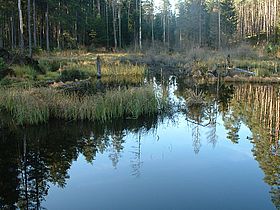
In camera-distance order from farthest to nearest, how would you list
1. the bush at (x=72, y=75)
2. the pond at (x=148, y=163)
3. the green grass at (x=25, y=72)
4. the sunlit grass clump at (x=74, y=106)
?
1. the bush at (x=72, y=75)
2. the green grass at (x=25, y=72)
3. the sunlit grass clump at (x=74, y=106)
4. the pond at (x=148, y=163)

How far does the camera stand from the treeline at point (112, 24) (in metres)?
36.5

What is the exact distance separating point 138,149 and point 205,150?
154 centimetres

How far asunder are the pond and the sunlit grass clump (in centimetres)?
32

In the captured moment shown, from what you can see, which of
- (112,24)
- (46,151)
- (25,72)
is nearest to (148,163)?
(46,151)

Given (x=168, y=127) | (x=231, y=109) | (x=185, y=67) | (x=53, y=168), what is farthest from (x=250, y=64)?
(x=53, y=168)

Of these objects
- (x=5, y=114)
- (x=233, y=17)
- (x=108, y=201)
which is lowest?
(x=108, y=201)

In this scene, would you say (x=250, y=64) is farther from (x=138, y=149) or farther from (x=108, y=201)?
(x=108, y=201)

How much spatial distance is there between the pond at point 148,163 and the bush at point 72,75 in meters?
8.47

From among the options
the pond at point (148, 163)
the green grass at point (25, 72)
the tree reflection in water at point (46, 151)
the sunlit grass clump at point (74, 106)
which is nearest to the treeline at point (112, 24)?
the green grass at point (25, 72)

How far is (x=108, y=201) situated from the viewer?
5324 millimetres

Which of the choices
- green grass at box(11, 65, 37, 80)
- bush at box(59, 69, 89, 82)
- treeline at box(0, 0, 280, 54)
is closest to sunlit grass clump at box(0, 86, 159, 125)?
green grass at box(11, 65, 37, 80)

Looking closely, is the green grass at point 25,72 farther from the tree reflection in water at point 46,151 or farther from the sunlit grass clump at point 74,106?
the tree reflection in water at point 46,151

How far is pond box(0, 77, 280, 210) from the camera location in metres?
5.33

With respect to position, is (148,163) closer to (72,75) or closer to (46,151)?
(46,151)
